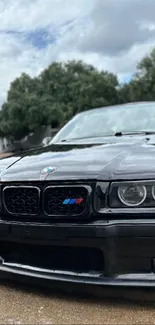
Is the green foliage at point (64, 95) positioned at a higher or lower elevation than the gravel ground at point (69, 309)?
higher

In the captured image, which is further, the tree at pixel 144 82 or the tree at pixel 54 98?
the tree at pixel 54 98

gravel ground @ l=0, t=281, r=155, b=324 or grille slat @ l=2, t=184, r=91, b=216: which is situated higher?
grille slat @ l=2, t=184, r=91, b=216

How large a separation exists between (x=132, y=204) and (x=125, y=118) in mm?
2068

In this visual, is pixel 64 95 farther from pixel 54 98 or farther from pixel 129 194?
pixel 129 194

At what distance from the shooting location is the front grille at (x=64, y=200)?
237cm

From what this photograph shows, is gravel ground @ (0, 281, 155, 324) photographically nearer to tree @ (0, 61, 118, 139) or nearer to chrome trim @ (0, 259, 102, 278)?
chrome trim @ (0, 259, 102, 278)

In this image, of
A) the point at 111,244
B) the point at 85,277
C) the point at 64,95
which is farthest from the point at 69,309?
the point at 64,95

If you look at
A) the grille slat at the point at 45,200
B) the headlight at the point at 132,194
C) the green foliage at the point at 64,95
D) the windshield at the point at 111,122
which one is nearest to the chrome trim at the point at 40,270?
the grille slat at the point at 45,200

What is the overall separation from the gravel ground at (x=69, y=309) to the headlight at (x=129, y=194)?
548mm

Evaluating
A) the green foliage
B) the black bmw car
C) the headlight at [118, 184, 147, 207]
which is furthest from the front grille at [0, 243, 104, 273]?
the green foliage

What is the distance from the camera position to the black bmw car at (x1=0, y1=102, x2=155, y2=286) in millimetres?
2256

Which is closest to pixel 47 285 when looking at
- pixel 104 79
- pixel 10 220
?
pixel 10 220

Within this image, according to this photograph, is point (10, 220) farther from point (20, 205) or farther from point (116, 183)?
point (116, 183)

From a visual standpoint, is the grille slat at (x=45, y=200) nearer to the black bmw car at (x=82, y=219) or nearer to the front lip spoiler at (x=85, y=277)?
the black bmw car at (x=82, y=219)
